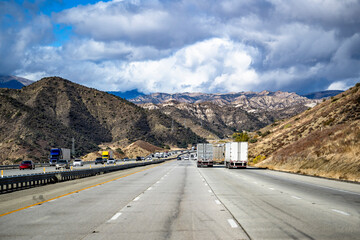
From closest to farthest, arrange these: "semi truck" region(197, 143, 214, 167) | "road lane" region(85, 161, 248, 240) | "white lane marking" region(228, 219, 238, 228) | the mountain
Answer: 1. "road lane" region(85, 161, 248, 240)
2. "white lane marking" region(228, 219, 238, 228)
3. "semi truck" region(197, 143, 214, 167)
4. the mountain

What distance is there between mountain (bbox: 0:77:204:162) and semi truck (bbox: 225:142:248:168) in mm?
50079

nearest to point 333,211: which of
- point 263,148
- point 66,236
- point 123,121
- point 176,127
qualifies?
point 66,236

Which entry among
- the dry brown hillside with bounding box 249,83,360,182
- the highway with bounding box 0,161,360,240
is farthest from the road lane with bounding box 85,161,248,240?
the dry brown hillside with bounding box 249,83,360,182

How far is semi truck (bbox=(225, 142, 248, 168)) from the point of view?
4687cm

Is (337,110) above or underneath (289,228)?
above

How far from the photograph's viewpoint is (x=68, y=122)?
12912 cm

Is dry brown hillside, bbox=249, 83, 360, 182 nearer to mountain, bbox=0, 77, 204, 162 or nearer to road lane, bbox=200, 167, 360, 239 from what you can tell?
road lane, bbox=200, 167, 360, 239

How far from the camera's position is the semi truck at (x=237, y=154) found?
46866 mm

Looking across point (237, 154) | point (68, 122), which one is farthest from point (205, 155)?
point (68, 122)

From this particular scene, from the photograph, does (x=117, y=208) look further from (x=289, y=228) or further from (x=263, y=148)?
(x=263, y=148)

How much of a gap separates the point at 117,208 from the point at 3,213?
3538mm

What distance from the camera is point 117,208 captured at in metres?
12.9

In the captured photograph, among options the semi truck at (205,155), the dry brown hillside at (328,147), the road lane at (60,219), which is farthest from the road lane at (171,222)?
the semi truck at (205,155)

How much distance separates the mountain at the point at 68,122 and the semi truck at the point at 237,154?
50079 mm
